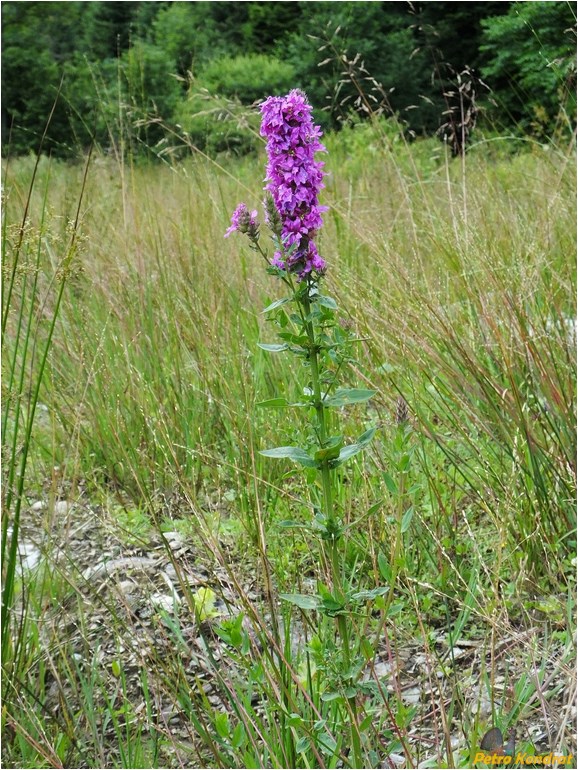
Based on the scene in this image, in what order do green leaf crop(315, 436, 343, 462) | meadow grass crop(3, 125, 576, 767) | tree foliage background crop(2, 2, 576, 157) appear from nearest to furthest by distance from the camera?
green leaf crop(315, 436, 343, 462) → meadow grass crop(3, 125, 576, 767) → tree foliage background crop(2, 2, 576, 157)

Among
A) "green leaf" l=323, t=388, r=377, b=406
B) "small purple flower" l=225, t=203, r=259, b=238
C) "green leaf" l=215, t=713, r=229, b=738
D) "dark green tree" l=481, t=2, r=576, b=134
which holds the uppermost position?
"dark green tree" l=481, t=2, r=576, b=134

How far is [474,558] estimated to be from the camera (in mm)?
1813

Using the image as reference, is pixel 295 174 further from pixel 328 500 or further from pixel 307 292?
pixel 328 500

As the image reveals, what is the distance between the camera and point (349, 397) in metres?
1.24

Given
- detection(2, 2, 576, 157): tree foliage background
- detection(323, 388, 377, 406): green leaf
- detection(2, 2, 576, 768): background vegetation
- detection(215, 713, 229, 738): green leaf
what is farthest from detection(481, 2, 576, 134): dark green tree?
detection(215, 713, 229, 738): green leaf

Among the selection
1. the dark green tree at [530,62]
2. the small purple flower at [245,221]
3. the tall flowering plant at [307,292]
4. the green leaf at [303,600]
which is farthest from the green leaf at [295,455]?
the dark green tree at [530,62]

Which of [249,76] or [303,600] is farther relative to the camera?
[249,76]

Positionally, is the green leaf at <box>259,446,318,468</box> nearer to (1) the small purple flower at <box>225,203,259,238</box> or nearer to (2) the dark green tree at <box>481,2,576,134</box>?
(1) the small purple flower at <box>225,203,259,238</box>

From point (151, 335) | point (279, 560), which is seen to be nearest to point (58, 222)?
point (151, 335)

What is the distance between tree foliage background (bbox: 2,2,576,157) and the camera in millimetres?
9258

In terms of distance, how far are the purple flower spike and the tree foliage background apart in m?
6.31

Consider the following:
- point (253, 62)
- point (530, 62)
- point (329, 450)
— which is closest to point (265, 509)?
point (329, 450)

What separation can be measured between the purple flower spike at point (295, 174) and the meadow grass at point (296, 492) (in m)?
0.28

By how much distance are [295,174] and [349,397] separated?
1.22ft
